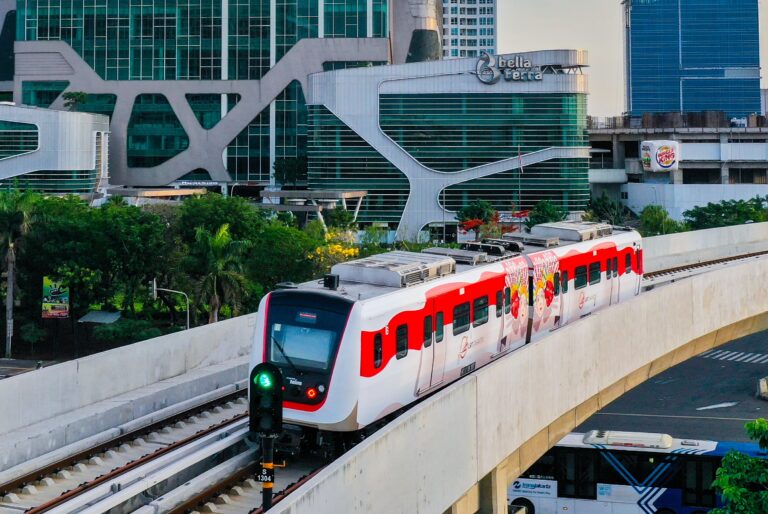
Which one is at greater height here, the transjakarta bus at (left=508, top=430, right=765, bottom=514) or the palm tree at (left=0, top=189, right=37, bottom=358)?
the palm tree at (left=0, top=189, right=37, bottom=358)

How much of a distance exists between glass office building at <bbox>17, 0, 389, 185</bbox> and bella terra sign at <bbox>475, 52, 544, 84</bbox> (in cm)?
1676

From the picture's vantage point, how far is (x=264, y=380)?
466 inches

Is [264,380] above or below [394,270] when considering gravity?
below

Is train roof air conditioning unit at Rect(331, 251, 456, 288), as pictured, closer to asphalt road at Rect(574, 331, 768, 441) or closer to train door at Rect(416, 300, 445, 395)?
train door at Rect(416, 300, 445, 395)

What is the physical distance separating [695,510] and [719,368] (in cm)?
3174

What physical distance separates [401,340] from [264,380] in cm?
743

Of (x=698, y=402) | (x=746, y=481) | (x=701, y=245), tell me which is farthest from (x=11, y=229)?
(x=746, y=481)

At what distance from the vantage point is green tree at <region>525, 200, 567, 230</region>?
90.4 m

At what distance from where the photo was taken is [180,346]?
84.2ft

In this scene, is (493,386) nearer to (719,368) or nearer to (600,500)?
(600,500)

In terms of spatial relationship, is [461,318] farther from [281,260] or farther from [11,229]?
[11,229]

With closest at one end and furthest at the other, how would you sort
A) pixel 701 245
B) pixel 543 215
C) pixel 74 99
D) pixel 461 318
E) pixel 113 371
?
pixel 461 318, pixel 113 371, pixel 701 245, pixel 543 215, pixel 74 99

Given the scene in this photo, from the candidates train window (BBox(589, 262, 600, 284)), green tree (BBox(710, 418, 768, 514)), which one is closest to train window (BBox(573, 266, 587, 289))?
train window (BBox(589, 262, 600, 284))

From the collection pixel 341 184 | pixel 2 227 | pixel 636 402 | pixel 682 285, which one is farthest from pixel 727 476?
pixel 341 184
